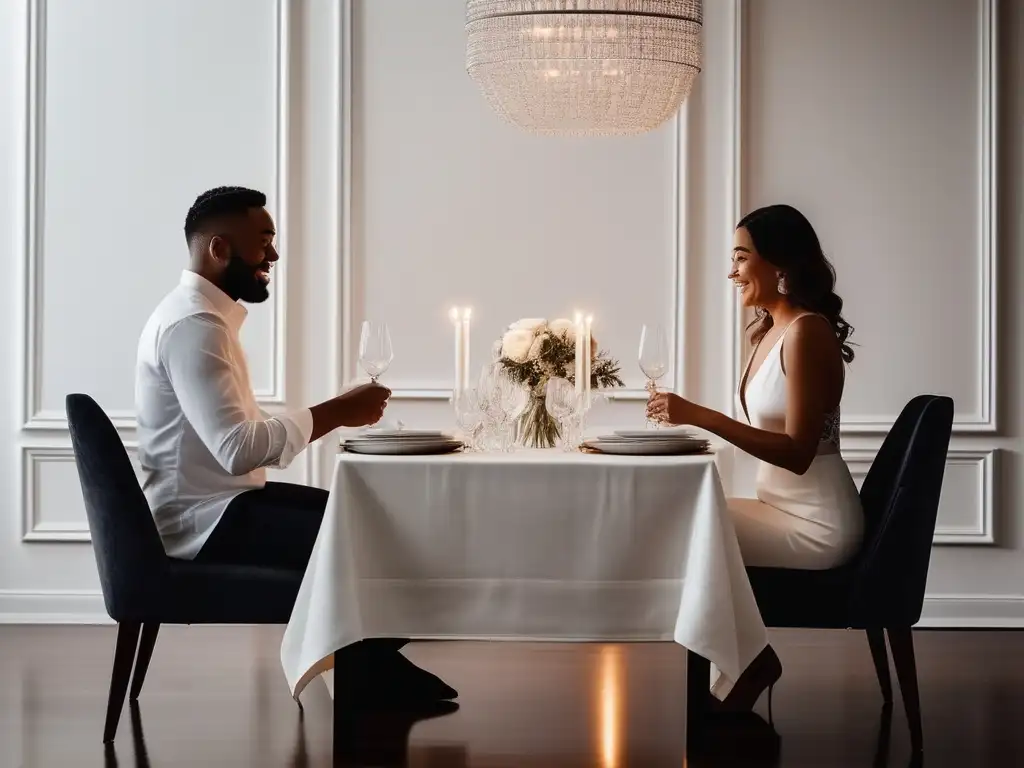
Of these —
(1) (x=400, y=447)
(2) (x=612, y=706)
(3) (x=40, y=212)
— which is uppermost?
(3) (x=40, y=212)

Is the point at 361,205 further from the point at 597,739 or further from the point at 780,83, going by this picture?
the point at 597,739

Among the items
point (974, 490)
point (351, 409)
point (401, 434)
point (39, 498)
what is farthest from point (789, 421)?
point (39, 498)

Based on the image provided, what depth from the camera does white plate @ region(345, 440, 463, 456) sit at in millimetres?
2775

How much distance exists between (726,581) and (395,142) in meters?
2.56

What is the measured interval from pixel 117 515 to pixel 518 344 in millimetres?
1009

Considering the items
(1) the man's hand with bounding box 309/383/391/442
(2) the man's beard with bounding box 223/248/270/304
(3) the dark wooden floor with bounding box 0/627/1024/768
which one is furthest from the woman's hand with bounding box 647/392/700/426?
(2) the man's beard with bounding box 223/248/270/304

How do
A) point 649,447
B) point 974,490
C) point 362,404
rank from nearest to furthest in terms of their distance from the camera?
point 649,447 < point 362,404 < point 974,490

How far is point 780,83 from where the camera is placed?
4.65 metres

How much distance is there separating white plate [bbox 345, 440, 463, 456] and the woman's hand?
0.47 m

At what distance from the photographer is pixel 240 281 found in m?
3.19

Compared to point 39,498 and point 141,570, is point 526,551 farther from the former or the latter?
point 39,498

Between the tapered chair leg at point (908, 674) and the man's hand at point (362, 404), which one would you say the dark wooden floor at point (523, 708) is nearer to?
the tapered chair leg at point (908, 674)

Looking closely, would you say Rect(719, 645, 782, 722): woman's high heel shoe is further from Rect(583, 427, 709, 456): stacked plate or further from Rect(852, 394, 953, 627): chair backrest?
Rect(583, 427, 709, 456): stacked plate

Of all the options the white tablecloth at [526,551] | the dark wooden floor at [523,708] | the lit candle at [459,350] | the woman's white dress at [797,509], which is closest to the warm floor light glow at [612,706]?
the dark wooden floor at [523,708]
